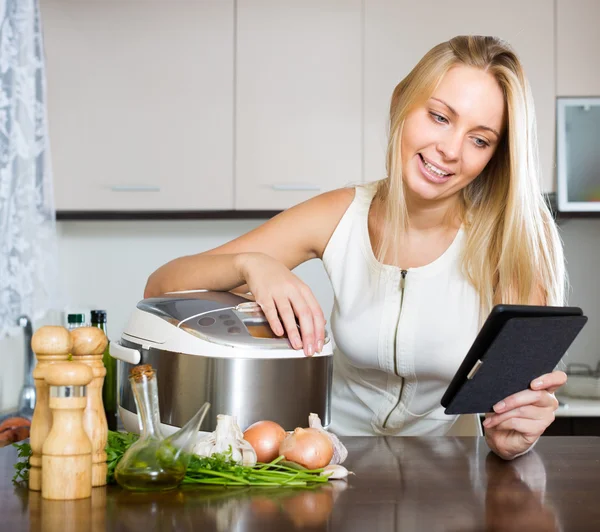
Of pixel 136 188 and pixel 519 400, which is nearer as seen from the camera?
pixel 519 400

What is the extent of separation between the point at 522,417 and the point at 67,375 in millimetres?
602

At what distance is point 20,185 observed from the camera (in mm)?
2201

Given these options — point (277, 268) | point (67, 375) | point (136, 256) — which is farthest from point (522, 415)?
point (136, 256)

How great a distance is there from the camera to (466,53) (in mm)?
1371

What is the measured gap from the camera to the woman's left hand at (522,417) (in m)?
1.06

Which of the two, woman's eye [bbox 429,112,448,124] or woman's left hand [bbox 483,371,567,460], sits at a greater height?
woman's eye [bbox 429,112,448,124]

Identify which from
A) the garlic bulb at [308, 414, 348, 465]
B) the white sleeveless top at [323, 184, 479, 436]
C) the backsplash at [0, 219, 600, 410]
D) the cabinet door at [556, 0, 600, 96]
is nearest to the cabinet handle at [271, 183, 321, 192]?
the backsplash at [0, 219, 600, 410]

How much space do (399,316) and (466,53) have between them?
474 millimetres

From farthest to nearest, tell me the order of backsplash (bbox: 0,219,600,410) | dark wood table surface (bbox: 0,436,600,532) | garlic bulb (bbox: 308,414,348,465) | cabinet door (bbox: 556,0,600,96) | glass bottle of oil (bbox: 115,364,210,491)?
backsplash (bbox: 0,219,600,410) < cabinet door (bbox: 556,0,600,96) < garlic bulb (bbox: 308,414,348,465) < glass bottle of oil (bbox: 115,364,210,491) < dark wood table surface (bbox: 0,436,600,532)

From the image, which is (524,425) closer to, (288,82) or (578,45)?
(288,82)

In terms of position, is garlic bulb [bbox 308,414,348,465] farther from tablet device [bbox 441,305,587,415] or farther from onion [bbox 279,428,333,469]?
tablet device [bbox 441,305,587,415]

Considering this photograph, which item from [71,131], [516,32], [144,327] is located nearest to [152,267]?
[71,131]

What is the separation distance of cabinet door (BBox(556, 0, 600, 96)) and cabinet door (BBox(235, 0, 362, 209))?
696 millimetres

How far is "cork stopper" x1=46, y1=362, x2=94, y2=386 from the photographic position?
0.79m
